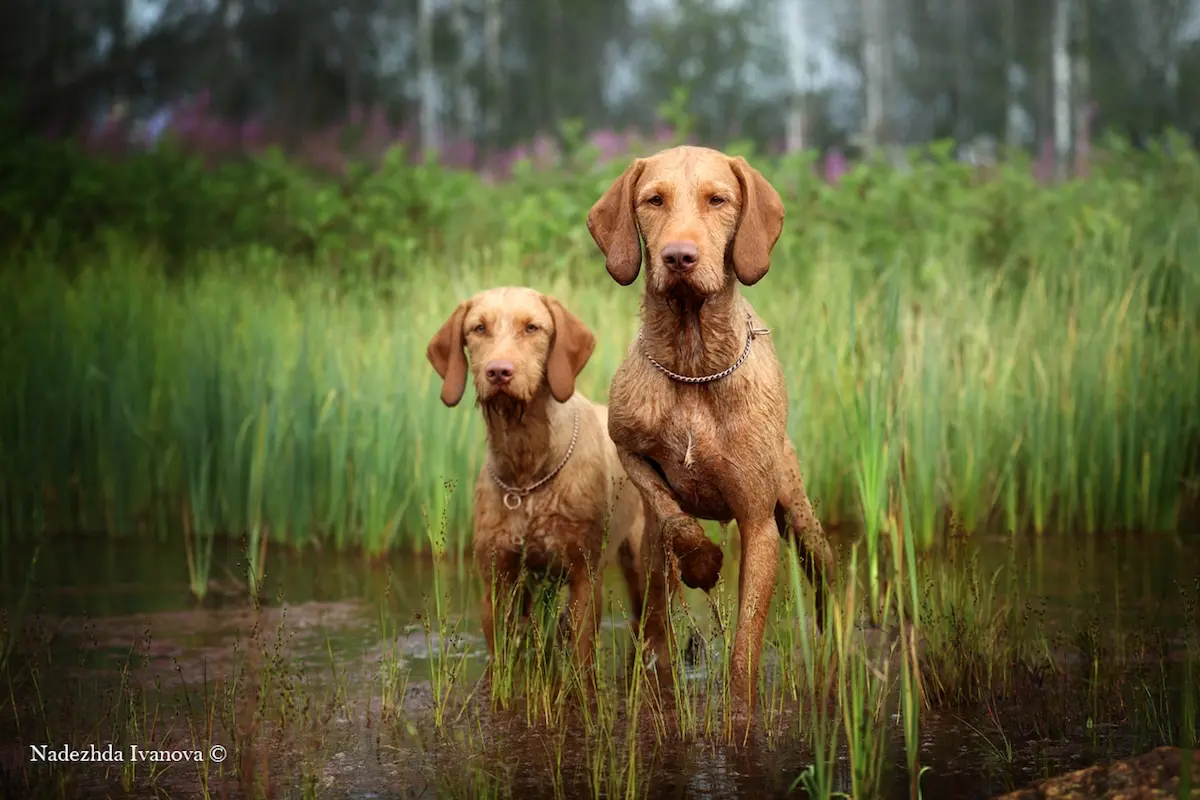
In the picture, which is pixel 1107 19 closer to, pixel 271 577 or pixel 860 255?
pixel 860 255

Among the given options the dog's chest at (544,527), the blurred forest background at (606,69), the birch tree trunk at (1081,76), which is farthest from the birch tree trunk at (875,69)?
the dog's chest at (544,527)

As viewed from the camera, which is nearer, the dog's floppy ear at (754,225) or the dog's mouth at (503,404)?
the dog's floppy ear at (754,225)

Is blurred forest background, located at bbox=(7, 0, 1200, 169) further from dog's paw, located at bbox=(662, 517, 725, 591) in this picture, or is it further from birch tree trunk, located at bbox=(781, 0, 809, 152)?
dog's paw, located at bbox=(662, 517, 725, 591)

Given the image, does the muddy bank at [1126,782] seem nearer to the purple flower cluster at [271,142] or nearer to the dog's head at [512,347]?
the dog's head at [512,347]

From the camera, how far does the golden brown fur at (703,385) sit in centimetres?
462

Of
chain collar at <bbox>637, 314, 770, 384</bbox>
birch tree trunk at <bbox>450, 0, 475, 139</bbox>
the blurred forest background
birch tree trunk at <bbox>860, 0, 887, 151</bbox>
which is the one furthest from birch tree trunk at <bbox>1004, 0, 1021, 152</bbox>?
chain collar at <bbox>637, 314, 770, 384</bbox>

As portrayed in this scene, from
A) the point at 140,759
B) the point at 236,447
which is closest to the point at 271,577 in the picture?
the point at 236,447

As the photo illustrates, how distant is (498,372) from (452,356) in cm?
53

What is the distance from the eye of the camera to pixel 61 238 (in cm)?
1584

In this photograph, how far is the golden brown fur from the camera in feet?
15.1

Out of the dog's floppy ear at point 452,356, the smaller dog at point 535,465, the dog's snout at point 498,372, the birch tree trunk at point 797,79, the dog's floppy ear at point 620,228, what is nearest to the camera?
the dog's floppy ear at point 620,228

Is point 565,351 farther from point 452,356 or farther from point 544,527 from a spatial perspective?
point 544,527

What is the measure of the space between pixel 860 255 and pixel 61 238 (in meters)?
9.39

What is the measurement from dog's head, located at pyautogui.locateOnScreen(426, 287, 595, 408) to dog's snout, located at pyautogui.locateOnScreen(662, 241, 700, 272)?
1.05 m
